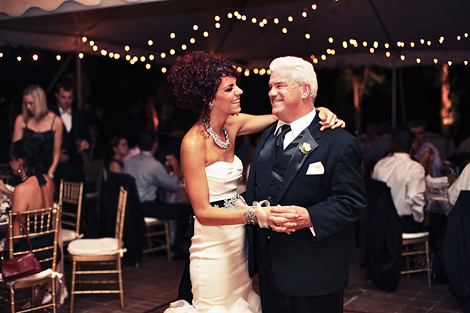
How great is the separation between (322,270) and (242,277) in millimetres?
677

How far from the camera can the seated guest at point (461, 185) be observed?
422 cm

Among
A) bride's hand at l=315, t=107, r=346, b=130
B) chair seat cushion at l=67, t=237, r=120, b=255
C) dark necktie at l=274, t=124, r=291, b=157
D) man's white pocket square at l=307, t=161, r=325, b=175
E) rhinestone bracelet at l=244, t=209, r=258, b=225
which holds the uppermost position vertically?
bride's hand at l=315, t=107, r=346, b=130

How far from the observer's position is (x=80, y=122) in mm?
6664

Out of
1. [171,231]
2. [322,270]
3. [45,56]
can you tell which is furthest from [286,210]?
[45,56]

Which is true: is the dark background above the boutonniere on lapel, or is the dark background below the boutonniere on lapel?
above

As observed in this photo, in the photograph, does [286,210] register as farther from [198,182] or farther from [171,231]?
[171,231]

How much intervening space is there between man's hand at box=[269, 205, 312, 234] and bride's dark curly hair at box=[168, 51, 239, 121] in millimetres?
747

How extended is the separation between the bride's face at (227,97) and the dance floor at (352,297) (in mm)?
2278

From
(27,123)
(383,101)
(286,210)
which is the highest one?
(383,101)

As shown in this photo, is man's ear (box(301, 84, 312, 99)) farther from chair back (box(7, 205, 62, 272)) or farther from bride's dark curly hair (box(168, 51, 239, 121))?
chair back (box(7, 205, 62, 272))

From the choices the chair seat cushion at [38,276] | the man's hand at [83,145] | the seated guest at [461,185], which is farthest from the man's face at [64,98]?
the seated guest at [461,185]

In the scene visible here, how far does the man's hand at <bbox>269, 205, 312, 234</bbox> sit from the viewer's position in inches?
86.2

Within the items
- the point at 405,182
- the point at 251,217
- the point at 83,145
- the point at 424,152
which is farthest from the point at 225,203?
the point at 424,152

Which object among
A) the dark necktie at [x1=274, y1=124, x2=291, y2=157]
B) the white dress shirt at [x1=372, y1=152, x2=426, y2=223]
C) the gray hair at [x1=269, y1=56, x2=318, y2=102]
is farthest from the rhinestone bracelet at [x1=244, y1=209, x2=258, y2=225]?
the white dress shirt at [x1=372, y1=152, x2=426, y2=223]
